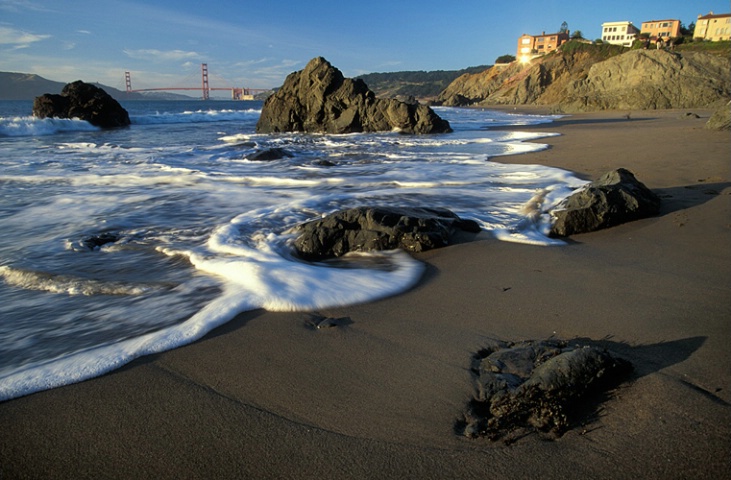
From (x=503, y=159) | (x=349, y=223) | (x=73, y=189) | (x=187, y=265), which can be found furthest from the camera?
(x=503, y=159)

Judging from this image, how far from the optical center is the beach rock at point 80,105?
25.3 metres

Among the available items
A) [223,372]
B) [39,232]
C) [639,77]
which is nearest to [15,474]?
[223,372]

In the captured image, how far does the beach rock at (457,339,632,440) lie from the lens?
1501 millimetres

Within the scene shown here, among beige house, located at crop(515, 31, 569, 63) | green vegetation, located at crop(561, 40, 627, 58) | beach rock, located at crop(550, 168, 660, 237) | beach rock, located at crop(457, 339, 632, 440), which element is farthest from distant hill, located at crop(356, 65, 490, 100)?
beach rock, located at crop(457, 339, 632, 440)

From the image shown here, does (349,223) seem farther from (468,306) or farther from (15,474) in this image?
(15,474)

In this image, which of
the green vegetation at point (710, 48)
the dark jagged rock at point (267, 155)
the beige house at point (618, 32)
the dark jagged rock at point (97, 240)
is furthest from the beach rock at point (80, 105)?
the beige house at point (618, 32)

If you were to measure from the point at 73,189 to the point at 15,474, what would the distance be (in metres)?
6.71

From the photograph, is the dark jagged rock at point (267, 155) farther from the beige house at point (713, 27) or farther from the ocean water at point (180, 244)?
the beige house at point (713, 27)

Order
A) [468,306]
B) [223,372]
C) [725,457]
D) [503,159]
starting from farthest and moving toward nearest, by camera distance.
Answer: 1. [503,159]
2. [468,306]
3. [223,372]
4. [725,457]

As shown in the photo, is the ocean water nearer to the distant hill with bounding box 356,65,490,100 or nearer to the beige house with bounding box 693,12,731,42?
the beige house with bounding box 693,12,731,42

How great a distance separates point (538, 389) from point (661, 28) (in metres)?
80.9

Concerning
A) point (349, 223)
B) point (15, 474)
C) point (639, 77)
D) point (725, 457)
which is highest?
point (639, 77)

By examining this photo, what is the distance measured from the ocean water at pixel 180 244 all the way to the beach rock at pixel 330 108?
11.4m

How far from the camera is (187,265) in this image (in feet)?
11.3
